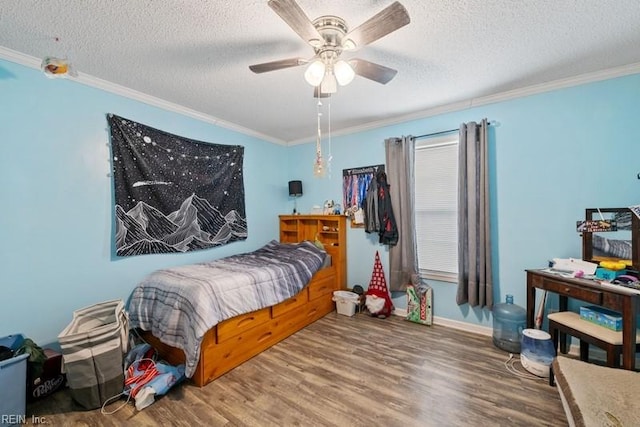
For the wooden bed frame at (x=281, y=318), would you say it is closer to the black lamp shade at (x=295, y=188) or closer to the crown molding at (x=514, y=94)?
the black lamp shade at (x=295, y=188)

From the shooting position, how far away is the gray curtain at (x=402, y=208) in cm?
302

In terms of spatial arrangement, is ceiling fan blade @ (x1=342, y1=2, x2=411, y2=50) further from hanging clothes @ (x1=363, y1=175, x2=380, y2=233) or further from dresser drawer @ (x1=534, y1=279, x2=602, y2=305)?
dresser drawer @ (x1=534, y1=279, x2=602, y2=305)

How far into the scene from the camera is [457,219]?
2787 mm

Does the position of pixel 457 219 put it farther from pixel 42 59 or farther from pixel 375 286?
pixel 42 59

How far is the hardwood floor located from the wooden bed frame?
0.38 feet

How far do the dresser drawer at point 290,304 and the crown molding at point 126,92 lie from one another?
7.50 ft

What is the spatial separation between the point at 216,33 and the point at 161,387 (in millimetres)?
2418

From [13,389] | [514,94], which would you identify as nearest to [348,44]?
[514,94]

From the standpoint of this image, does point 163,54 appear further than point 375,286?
No

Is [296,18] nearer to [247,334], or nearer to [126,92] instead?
[126,92]

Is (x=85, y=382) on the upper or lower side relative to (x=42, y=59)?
lower

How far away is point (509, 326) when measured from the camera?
235 cm

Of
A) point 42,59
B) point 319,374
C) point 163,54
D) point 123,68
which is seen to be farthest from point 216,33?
point 319,374

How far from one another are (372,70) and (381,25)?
0.36 meters
